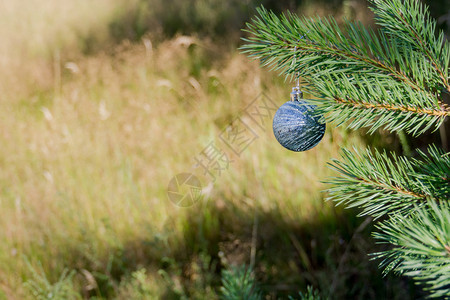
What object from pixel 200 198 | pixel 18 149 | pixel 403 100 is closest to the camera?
pixel 403 100

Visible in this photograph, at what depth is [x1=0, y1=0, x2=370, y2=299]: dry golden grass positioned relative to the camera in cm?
181

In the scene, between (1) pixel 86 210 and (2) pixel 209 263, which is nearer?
(2) pixel 209 263

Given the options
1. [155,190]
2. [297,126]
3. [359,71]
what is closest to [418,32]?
[359,71]

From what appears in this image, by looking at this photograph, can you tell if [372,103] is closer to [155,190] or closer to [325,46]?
[325,46]

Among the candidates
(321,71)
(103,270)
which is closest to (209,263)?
(103,270)

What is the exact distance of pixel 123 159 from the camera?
215 centimetres

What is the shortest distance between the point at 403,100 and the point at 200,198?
1378 millimetres

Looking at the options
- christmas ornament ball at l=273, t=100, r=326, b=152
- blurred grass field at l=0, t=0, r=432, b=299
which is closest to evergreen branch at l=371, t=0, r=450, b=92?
christmas ornament ball at l=273, t=100, r=326, b=152

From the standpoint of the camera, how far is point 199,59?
2711 millimetres

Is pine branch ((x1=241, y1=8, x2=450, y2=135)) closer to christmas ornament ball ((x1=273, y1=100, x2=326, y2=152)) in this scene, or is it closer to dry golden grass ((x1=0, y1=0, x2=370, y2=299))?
christmas ornament ball ((x1=273, y1=100, x2=326, y2=152))

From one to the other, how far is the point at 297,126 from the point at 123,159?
1.57m

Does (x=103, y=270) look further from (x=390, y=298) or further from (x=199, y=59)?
(x=199, y=59)

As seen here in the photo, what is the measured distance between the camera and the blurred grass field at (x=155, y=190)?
1.66 meters

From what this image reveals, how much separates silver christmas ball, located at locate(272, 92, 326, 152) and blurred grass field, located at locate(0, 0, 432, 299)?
2.99ft
